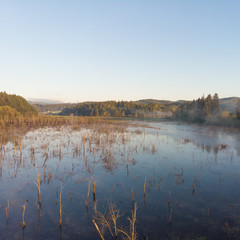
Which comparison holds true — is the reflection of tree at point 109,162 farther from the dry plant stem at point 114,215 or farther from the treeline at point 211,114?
the treeline at point 211,114

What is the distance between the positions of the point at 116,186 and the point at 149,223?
4.10 metres

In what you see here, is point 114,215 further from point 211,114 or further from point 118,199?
point 211,114

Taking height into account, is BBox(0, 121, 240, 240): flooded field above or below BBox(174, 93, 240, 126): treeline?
below

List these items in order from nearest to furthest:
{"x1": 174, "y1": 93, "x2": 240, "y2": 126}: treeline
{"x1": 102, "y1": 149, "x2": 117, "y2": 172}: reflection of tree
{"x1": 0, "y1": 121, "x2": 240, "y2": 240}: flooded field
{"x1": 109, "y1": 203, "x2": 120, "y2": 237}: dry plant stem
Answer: {"x1": 109, "y1": 203, "x2": 120, "y2": 237}: dry plant stem < {"x1": 0, "y1": 121, "x2": 240, "y2": 240}: flooded field < {"x1": 102, "y1": 149, "x2": 117, "y2": 172}: reflection of tree < {"x1": 174, "y1": 93, "x2": 240, "y2": 126}: treeline

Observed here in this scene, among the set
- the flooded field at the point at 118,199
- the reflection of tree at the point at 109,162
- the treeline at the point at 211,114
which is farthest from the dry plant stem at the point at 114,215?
the treeline at the point at 211,114

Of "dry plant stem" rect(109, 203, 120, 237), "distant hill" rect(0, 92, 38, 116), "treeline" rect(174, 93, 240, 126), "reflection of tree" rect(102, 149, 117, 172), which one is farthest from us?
"distant hill" rect(0, 92, 38, 116)

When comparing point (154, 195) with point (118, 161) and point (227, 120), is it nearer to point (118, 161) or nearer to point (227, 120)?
point (118, 161)

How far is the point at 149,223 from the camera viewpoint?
759 centimetres

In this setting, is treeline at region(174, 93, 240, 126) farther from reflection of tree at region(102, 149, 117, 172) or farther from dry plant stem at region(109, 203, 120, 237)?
dry plant stem at region(109, 203, 120, 237)

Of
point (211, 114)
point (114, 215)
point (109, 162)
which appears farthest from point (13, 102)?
point (114, 215)

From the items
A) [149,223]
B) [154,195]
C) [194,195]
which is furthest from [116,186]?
[194,195]

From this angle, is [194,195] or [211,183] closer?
[194,195]

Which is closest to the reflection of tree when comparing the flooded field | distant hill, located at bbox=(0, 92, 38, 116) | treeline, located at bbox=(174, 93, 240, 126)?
the flooded field

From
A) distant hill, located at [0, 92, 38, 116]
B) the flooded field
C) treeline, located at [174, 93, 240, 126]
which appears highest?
distant hill, located at [0, 92, 38, 116]
